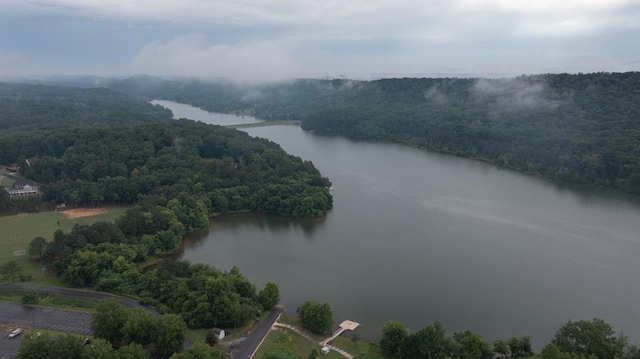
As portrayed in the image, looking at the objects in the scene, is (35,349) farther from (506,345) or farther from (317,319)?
(506,345)

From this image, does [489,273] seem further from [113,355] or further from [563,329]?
[113,355]

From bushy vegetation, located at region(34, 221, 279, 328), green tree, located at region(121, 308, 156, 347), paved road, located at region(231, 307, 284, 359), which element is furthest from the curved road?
green tree, located at region(121, 308, 156, 347)

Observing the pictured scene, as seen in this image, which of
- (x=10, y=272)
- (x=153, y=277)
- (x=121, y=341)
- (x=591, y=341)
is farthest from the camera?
(x=10, y=272)

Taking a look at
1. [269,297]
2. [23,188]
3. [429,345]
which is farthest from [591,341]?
[23,188]

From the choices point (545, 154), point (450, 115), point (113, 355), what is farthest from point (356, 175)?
point (113, 355)

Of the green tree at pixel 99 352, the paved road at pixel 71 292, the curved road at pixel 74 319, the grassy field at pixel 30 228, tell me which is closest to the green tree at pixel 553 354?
the curved road at pixel 74 319

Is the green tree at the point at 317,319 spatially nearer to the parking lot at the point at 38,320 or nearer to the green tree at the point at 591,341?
the green tree at the point at 591,341

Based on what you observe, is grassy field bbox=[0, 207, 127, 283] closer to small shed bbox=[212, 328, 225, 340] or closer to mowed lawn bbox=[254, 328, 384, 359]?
small shed bbox=[212, 328, 225, 340]
